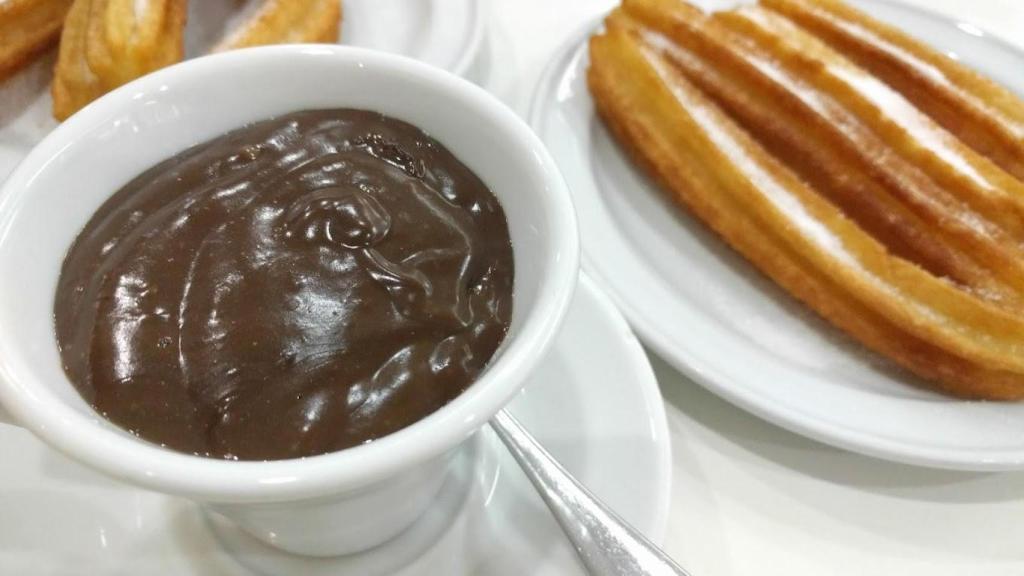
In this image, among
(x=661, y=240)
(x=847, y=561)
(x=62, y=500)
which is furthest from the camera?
(x=661, y=240)

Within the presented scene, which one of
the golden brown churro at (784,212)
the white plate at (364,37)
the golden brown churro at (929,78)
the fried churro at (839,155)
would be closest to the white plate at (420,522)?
the golden brown churro at (784,212)

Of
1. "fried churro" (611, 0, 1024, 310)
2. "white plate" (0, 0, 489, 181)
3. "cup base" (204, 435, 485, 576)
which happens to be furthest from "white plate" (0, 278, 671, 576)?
"white plate" (0, 0, 489, 181)

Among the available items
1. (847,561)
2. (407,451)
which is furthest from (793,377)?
(407,451)

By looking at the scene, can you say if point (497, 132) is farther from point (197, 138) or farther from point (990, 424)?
point (990, 424)

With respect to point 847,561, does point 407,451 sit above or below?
above

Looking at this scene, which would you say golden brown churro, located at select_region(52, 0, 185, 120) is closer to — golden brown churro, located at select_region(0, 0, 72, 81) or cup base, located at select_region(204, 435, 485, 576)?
golden brown churro, located at select_region(0, 0, 72, 81)

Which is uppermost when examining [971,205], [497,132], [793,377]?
[497,132]

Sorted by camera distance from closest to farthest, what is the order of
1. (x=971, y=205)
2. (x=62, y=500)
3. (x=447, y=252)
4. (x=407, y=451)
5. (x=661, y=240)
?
(x=407, y=451), (x=447, y=252), (x=62, y=500), (x=971, y=205), (x=661, y=240)

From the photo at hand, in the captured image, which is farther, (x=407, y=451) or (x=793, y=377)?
(x=793, y=377)
